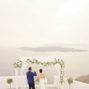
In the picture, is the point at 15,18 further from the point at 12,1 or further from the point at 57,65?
the point at 57,65

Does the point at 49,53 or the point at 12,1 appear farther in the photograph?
the point at 49,53

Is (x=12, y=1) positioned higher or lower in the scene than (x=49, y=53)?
higher

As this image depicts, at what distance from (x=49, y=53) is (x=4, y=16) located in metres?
8.71

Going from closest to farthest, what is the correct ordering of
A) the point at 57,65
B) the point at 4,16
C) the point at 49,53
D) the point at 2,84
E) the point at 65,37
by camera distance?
1. the point at 57,65
2. the point at 2,84
3. the point at 4,16
4. the point at 65,37
5. the point at 49,53

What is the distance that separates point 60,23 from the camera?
32312 millimetres

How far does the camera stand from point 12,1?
3133 cm

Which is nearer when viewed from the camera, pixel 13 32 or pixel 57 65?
pixel 57 65

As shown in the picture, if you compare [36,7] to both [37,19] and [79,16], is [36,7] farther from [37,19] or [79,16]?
[79,16]

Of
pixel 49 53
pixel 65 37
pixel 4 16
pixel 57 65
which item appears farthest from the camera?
pixel 49 53

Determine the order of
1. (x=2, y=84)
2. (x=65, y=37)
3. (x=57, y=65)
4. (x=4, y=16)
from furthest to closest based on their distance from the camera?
(x=65, y=37)
(x=4, y=16)
(x=2, y=84)
(x=57, y=65)

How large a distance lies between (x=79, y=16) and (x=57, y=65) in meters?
14.6

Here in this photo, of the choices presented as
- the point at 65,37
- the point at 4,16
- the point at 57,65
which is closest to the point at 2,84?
the point at 57,65

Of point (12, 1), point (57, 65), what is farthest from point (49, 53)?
point (57, 65)

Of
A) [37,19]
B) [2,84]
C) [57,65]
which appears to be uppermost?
[37,19]
